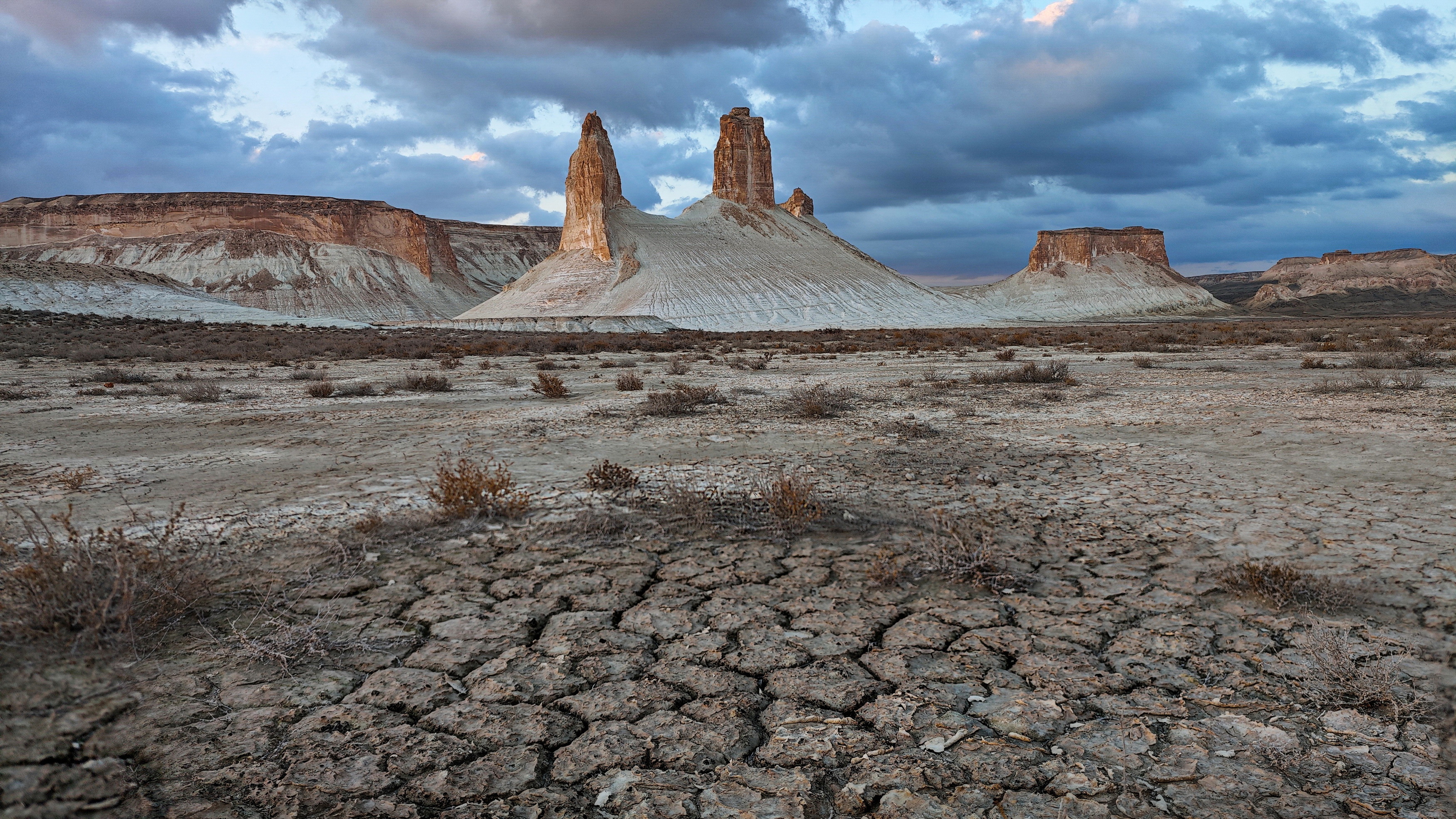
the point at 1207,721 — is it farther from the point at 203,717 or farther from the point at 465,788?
the point at 203,717

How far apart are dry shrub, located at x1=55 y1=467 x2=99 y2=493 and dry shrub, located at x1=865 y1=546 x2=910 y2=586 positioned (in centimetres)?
575

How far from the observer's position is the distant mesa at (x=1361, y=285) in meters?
108

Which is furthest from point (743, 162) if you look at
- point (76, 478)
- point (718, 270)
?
point (76, 478)

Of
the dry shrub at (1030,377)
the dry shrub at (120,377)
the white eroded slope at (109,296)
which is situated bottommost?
the dry shrub at (1030,377)

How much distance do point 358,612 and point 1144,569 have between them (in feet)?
12.4

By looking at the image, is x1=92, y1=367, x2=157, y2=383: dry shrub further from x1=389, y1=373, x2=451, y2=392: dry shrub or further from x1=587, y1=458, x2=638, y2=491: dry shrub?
x1=587, y1=458, x2=638, y2=491: dry shrub

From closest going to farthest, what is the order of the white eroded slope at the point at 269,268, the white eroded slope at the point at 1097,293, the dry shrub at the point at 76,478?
the dry shrub at the point at 76,478 < the white eroded slope at the point at 269,268 < the white eroded slope at the point at 1097,293

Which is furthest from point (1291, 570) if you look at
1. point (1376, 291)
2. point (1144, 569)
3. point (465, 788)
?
point (1376, 291)

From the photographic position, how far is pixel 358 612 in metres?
3.15

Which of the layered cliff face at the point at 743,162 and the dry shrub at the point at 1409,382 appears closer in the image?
the dry shrub at the point at 1409,382

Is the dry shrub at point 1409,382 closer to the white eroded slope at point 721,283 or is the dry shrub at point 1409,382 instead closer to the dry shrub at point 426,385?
the dry shrub at point 426,385

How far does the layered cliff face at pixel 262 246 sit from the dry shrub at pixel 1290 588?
267 feet

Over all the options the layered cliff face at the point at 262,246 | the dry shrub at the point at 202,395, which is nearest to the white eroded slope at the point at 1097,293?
the layered cliff face at the point at 262,246

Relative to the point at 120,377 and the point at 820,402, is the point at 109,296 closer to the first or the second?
the point at 120,377
